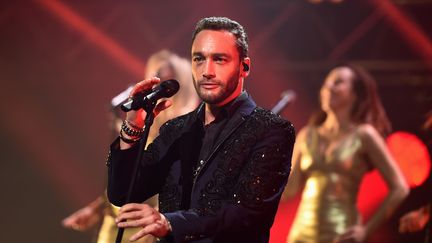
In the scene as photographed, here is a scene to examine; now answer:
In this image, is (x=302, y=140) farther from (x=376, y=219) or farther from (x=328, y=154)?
(x=376, y=219)

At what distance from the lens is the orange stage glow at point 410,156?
269 inches

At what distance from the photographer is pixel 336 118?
5.84 m

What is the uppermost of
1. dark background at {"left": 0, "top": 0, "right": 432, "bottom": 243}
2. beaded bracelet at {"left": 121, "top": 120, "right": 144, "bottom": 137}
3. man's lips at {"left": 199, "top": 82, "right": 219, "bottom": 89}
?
dark background at {"left": 0, "top": 0, "right": 432, "bottom": 243}

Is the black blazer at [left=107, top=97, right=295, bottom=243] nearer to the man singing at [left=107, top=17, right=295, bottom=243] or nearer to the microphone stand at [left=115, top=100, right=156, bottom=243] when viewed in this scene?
the man singing at [left=107, top=17, right=295, bottom=243]

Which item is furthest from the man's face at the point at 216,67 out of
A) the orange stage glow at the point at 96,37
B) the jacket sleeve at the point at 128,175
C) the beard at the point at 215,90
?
the orange stage glow at the point at 96,37

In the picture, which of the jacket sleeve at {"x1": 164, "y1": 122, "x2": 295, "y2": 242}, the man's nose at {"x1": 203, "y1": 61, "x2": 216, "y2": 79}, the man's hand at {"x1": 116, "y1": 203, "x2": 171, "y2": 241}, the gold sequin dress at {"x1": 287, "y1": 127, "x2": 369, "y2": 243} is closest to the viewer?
the man's hand at {"x1": 116, "y1": 203, "x2": 171, "y2": 241}

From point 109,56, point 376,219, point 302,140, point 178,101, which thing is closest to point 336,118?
point 302,140

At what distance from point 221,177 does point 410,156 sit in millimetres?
4988

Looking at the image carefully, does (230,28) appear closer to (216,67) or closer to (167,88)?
(216,67)

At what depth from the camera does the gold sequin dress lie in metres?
5.36

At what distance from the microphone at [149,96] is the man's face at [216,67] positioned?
0.31 feet

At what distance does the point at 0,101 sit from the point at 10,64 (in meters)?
0.47

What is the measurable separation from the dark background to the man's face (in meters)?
4.64

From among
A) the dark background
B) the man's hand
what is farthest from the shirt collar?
the dark background
